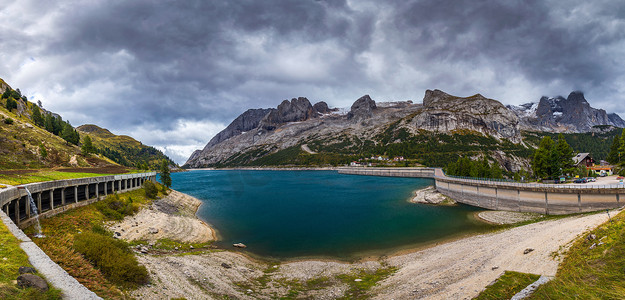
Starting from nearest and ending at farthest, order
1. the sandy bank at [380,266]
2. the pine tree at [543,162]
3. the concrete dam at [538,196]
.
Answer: the sandy bank at [380,266], the concrete dam at [538,196], the pine tree at [543,162]

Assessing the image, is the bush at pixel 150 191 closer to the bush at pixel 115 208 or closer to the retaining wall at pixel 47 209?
the retaining wall at pixel 47 209

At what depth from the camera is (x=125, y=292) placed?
13.6 m

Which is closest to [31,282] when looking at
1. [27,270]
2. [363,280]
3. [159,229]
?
[27,270]

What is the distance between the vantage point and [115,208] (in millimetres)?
37562

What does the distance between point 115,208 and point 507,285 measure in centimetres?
4729

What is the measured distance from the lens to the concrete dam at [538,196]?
39656 mm

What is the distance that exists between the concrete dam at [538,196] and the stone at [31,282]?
63.0m


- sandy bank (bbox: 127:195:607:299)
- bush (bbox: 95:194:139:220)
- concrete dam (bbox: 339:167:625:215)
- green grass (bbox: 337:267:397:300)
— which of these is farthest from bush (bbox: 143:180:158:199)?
concrete dam (bbox: 339:167:625:215)

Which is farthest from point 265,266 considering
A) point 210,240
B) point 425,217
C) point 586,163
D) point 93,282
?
point 586,163

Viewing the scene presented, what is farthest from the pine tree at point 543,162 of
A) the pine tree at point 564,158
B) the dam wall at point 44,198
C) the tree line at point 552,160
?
the dam wall at point 44,198

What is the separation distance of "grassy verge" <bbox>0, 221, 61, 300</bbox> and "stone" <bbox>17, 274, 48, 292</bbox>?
152 mm

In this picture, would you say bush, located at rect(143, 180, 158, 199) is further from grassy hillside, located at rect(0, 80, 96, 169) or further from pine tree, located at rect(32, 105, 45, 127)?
pine tree, located at rect(32, 105, 45, 127)

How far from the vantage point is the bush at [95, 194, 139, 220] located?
3509 cm

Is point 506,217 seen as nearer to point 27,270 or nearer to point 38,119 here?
point 27,270
